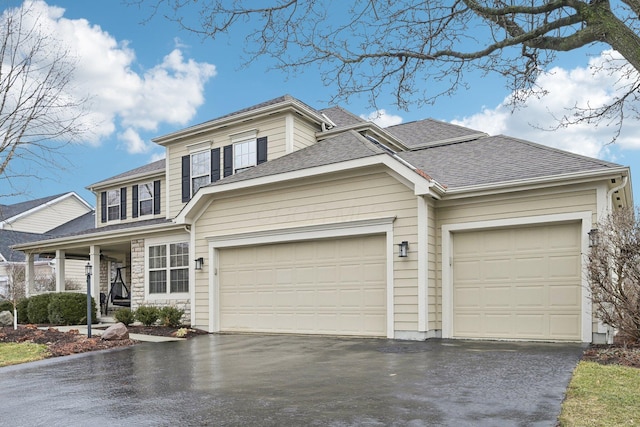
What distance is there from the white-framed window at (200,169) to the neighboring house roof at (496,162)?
20.6 feet

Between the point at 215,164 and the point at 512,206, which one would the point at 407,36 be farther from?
the point at 215,164

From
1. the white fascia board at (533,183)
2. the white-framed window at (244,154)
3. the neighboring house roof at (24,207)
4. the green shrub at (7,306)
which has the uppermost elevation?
the white-framed window at (244,154)

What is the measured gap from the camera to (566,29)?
26.0 ft

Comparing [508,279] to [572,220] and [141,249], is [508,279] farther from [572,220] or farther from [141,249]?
[141,249]

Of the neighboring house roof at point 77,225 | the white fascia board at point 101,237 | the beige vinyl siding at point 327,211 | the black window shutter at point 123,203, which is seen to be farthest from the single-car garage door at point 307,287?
the neighboring house roof at point 77,225

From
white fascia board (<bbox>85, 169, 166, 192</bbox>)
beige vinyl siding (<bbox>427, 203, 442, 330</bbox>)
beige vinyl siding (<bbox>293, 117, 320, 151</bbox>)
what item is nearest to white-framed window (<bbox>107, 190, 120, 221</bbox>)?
white fascia board (<bbox>85, 169, 166, 192</bbox>)

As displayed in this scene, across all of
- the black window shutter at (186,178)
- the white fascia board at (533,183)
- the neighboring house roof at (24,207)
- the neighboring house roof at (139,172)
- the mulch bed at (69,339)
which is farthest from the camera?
the neighboring house roof at (24,207)

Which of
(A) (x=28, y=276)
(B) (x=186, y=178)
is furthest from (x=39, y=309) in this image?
(B) (x=186, y=178)

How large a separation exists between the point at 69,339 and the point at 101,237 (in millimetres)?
6281

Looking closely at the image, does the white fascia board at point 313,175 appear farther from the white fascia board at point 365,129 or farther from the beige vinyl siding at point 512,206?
the white fascia board at point 365,129

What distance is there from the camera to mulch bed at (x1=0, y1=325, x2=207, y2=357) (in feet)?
33.6

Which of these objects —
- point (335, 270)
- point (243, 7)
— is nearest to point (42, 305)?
point (335, 270)

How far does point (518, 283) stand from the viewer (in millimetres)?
9852

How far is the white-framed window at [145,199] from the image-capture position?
18.9 meters
